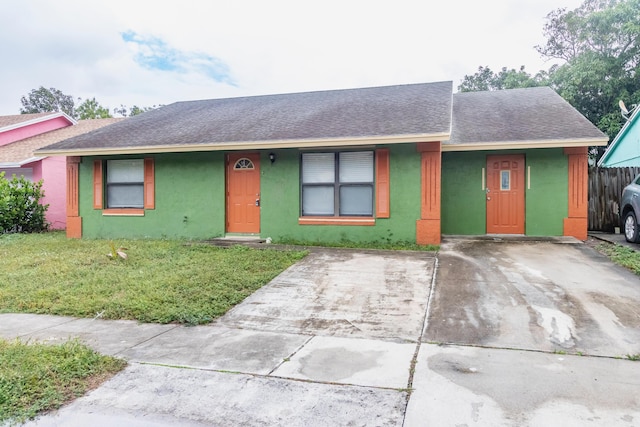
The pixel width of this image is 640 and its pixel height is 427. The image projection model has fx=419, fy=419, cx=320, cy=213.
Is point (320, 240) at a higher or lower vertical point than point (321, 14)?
lower

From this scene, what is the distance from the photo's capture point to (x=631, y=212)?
29.1 ft

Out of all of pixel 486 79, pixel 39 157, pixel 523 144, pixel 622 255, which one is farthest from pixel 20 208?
pixel 486 79

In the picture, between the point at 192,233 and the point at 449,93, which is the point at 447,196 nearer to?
the point at 449,93

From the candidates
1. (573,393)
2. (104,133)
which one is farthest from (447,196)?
(104,133)

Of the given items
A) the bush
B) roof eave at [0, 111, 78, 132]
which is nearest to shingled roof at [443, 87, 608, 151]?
the bush

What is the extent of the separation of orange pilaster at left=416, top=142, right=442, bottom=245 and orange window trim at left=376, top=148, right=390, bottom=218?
0.73 m

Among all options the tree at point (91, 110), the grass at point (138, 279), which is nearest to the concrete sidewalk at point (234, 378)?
the grass at point (138, 279)

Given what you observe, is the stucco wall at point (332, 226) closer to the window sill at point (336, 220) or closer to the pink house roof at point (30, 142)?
the window sill at point (336, 220)

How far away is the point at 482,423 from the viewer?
2.62 m

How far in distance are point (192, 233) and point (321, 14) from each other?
9015 millimetres

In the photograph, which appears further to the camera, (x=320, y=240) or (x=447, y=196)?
(x=447, y=196)

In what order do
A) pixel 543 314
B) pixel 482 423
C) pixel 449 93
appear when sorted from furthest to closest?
pixel 449 93 < pixel 543 314 < pixel 482 423

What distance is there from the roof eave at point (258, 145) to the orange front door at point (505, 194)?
9.01 ft

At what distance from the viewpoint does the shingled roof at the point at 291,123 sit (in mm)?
9062
